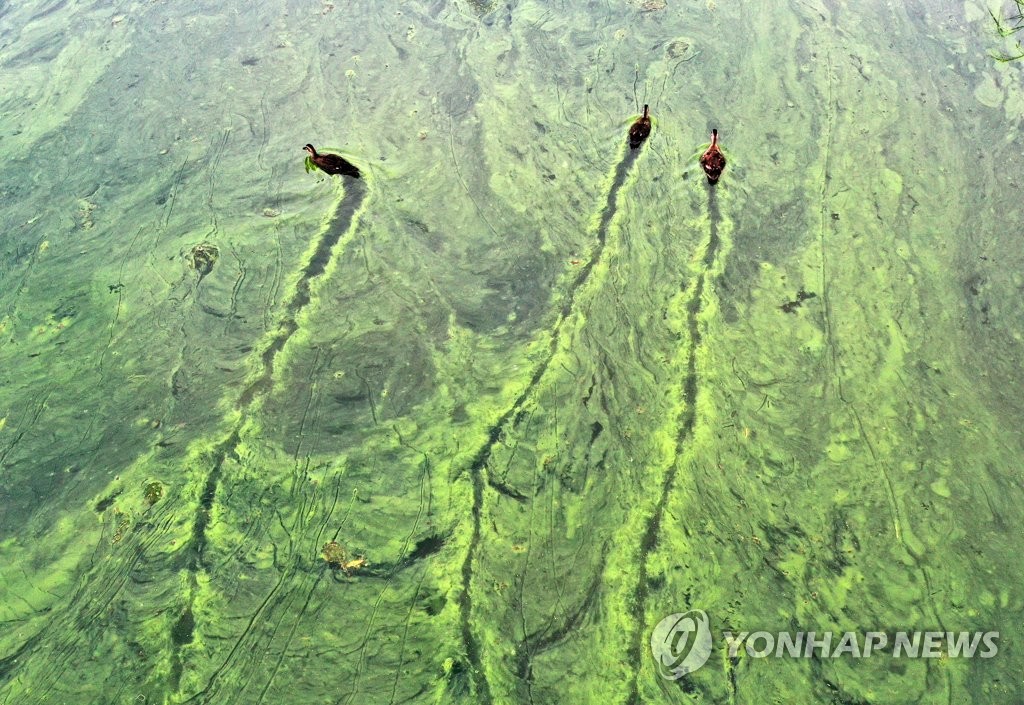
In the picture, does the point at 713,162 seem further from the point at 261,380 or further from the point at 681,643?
the point at 261,380

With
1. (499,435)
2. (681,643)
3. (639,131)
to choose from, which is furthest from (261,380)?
(639,131)

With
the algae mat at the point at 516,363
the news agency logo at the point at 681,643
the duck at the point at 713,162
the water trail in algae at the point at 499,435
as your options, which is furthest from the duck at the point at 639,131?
the news agency logo at the point at 681,643

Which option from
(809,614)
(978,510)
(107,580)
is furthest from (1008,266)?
(107,580)

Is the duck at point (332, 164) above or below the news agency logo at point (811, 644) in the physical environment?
above

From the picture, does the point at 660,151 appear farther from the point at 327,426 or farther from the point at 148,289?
the point at 148,289

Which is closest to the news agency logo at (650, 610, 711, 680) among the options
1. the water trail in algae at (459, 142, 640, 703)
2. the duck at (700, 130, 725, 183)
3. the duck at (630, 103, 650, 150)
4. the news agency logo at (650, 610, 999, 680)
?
the news agency logo at (650, 610, 999, 680)

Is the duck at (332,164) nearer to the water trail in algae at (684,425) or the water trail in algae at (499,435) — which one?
the water trail in algae at (499,435)
